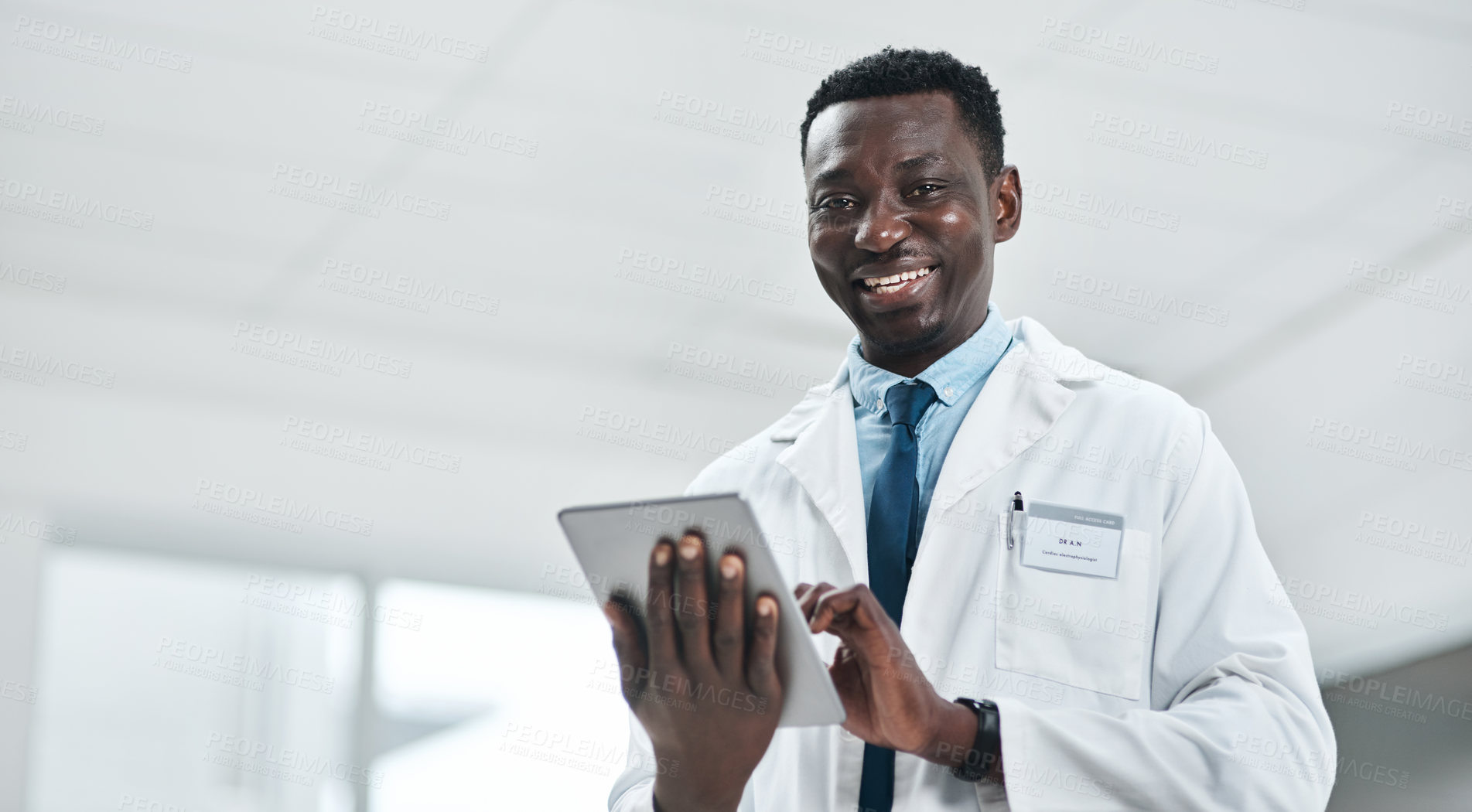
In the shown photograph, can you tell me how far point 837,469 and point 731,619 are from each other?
563 mm

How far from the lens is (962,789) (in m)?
1.32

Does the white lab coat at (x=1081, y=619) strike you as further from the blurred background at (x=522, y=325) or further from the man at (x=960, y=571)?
the blurred background at (x=522, y=325)

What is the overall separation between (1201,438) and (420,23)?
10.1 ft

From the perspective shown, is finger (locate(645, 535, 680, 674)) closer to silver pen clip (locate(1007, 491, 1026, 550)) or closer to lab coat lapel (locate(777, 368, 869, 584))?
lab coat lapel (locate(777, 368, 869, 584))

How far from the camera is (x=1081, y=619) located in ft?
4.56

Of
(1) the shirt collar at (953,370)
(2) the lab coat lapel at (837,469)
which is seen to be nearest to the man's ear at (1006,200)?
(1) the shirt collar at (953,370)

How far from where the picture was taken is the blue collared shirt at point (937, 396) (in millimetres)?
1569

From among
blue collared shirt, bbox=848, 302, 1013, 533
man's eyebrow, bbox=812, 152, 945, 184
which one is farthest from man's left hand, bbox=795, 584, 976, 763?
man's eyebrow, bbox=812, 152, 945, 184

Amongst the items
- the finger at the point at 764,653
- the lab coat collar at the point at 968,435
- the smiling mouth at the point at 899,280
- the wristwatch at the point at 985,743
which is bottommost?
the wristwatch at the point at 985,743

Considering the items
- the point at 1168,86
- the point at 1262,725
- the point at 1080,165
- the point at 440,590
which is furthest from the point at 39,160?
the point at 1262,725

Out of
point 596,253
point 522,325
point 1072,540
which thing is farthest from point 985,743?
point 522,325

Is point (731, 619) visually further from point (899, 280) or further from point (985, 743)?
point (899, 280)

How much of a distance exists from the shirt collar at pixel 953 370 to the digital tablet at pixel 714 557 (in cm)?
Answer: 64

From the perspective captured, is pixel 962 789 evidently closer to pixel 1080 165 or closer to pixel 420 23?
pixel 1080 165
